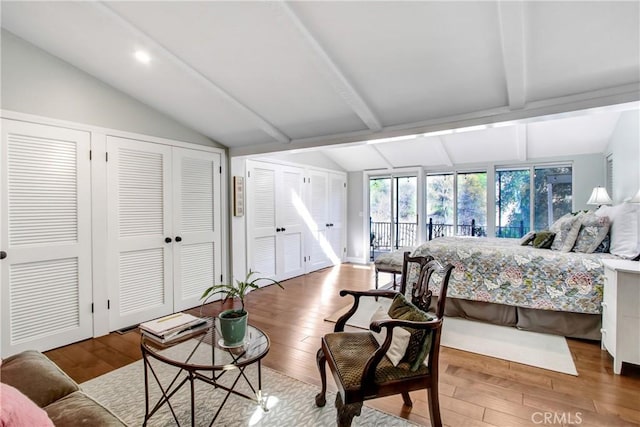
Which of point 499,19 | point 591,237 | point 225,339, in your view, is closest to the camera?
point 225,339

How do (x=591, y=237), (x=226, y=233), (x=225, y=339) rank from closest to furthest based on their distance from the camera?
1. (x=225, y=339)
2. (x=591, y=237)
3. (x=226, y=233)

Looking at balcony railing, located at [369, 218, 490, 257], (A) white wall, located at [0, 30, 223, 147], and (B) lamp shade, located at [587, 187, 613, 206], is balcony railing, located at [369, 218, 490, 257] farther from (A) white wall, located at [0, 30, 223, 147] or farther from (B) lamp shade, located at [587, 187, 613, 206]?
(A) white wall, located at [0, 30, 223, 147]

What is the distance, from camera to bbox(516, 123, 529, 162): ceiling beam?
432 cm

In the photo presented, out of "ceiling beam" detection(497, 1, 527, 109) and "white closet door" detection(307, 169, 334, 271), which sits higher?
"ceiling beam" detection(497, 1, 527, 109)

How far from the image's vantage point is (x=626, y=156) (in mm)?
3537

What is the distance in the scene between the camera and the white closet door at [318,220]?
19.3 feet

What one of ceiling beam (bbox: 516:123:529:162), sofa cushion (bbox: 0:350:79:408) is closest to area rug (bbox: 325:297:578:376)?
sofa cushion (bbox: 0:350:79:408)

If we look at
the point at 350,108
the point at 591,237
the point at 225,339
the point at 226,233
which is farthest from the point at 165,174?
the point at 591,237

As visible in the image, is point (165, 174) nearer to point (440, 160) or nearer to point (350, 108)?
point (350, 108)

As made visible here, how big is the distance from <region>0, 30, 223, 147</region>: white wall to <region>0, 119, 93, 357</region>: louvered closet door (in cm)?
18

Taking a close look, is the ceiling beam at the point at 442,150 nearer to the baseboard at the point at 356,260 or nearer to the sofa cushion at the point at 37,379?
the baseboard at the point at 356,260

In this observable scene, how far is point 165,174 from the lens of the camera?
11.7ft

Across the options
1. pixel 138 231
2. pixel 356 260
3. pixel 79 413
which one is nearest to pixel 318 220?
pixel 356 260

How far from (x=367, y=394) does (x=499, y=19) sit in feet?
7.40
